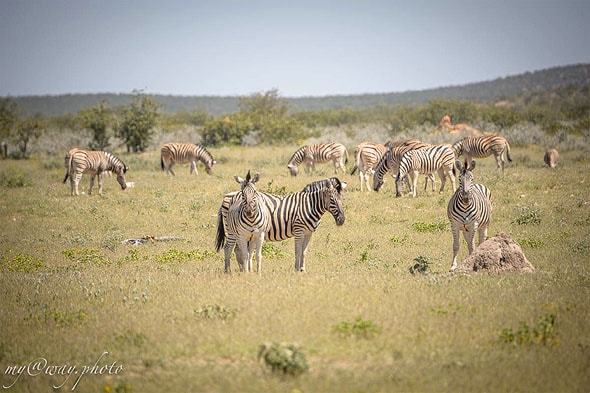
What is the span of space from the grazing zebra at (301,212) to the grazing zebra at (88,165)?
1499cm

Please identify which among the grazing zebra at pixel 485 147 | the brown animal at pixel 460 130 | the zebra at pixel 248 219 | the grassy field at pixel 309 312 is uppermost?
the brown animal at pixel 460 130

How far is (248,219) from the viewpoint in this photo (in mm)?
11547

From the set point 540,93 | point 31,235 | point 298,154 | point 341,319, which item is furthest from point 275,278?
point 540,93

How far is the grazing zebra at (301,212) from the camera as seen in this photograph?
12.1 m

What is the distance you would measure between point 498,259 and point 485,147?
1786cm

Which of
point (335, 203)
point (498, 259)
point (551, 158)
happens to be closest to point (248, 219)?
point (335, 203)

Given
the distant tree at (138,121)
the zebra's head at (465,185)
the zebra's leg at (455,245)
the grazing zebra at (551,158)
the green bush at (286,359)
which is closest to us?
the green bush at (286,359)

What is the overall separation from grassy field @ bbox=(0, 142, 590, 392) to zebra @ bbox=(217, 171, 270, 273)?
0.55 meters

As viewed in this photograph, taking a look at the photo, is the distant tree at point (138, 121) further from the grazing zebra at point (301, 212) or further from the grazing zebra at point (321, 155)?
the grazing zebra at point (301, 212)

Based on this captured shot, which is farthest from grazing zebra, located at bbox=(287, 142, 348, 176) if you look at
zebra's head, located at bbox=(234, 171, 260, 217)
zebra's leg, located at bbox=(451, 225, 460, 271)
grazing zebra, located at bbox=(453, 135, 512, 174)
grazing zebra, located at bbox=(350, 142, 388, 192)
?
zebra's head, located at bbox=(234, 171, 260, 217)

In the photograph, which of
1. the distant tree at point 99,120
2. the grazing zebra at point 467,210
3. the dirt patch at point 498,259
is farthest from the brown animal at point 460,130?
the dirt patch at point 498,259

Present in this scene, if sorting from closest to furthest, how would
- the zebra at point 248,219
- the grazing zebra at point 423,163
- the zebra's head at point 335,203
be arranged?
the zebra at point 248,219, the zebra's head at point 335,203, the grazing zebra at point 423,163

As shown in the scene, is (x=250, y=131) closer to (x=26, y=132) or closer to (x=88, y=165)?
(x=26, y=132)

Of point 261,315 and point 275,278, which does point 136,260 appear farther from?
point 261,315
